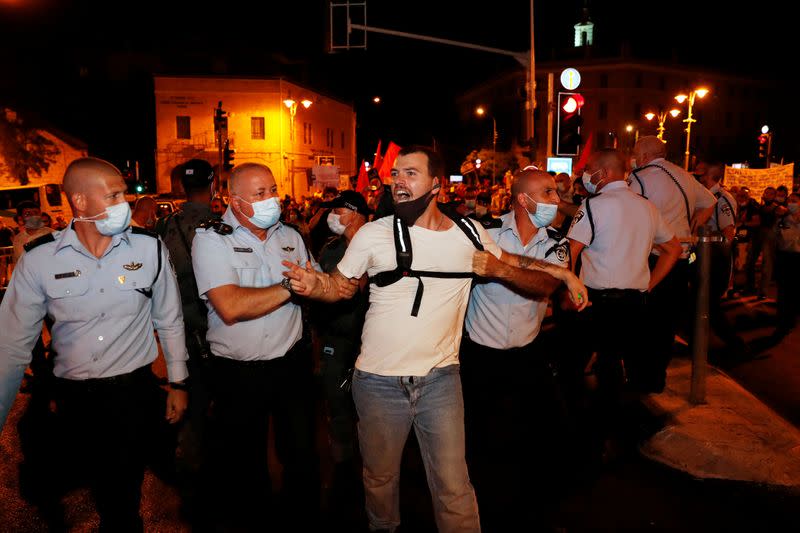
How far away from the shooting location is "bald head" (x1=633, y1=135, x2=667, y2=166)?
20.5ft

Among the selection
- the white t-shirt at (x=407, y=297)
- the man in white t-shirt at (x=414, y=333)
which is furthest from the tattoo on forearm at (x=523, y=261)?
the white t-shirt at (x=407, y=297)

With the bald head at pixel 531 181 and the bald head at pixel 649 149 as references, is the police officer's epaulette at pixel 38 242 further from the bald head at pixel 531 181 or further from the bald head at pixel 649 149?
the bald head at pixel 649 149

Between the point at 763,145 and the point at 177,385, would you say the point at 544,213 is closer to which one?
the point at 177,385

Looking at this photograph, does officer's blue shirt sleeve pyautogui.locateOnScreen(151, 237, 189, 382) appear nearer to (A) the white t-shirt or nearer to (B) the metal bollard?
(A) the white t-shirt

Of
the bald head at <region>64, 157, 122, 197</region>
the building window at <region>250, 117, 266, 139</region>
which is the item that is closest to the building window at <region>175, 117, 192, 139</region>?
the building window at <region>250, 117, 266, 139</region>

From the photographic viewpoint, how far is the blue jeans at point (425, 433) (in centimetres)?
328

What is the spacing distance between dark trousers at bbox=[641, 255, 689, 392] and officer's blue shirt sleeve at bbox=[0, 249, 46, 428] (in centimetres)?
480

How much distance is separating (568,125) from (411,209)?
8666 millimetres

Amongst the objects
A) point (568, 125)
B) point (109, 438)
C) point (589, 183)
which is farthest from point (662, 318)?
point (568, 125)

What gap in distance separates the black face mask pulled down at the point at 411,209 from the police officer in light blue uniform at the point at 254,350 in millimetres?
896

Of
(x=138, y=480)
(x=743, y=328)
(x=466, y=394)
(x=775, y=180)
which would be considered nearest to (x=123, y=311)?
(x=138, y=480)

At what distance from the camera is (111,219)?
11.3ft

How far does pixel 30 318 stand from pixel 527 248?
3.30 m

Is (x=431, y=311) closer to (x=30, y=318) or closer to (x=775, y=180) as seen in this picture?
(x=30, y=318)
